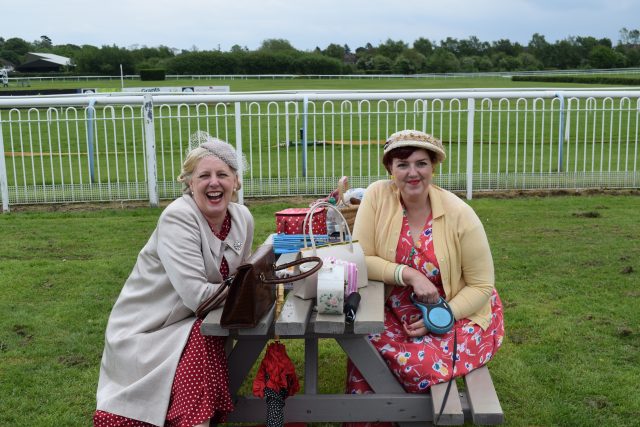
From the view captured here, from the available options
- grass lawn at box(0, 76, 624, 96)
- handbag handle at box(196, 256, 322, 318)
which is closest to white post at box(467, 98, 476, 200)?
handbag handle at box(196, 256, 322, 318)

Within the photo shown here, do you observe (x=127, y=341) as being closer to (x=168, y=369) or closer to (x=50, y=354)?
(x=168, y=369)

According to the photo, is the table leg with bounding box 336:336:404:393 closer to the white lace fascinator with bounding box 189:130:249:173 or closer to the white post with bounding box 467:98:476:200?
the white lace fascinator with bounding box 189:130:249:173

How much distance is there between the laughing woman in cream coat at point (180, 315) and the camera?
3.16 metres

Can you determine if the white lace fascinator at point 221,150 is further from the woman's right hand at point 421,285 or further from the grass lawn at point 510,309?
the grass lawn at point 510,309

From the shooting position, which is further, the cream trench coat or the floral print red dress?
the floral print red dress

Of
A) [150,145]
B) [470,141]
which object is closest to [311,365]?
[150,145]

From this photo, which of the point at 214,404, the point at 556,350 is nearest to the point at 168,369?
the point at 214,404

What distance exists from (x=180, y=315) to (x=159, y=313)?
9 centimetres

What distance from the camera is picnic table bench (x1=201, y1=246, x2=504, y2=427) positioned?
314 cm

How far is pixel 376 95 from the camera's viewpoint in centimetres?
1038

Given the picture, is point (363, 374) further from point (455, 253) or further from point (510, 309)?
point (510, 309)

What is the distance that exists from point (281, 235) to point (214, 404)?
1369mm

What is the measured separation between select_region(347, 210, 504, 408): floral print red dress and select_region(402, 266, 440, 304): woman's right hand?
97 mm

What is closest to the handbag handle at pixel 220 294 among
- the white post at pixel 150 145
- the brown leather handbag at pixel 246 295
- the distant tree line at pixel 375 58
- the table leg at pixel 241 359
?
the brown leather handbag at pixel 246 295
